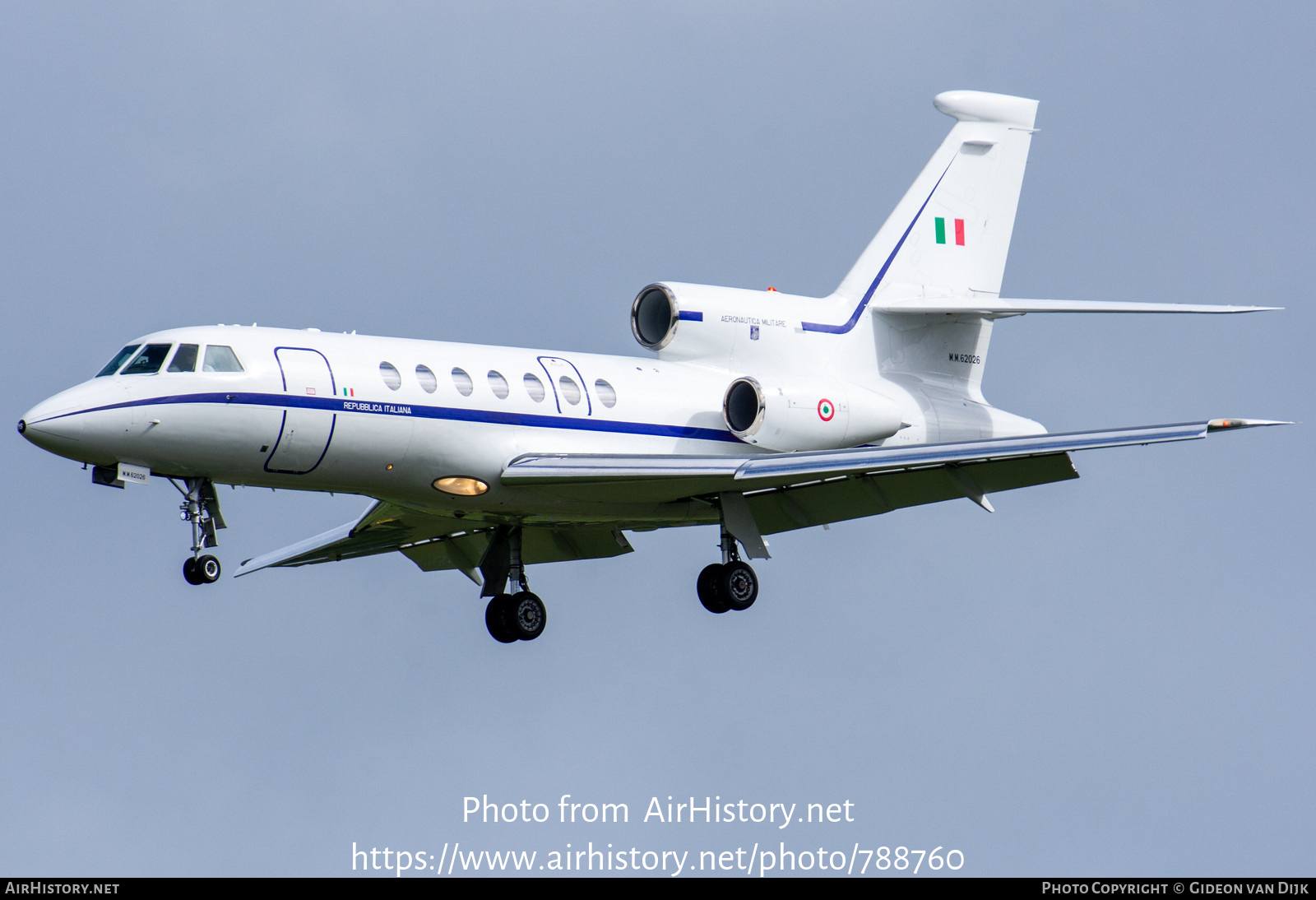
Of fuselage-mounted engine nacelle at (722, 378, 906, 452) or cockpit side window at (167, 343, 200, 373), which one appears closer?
cockpit side window at (167, 343, 200, 373)

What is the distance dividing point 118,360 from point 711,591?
8152mm

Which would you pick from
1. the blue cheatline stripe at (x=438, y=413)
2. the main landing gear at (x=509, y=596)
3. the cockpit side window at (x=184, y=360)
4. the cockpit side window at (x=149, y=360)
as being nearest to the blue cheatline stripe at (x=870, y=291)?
the blue cheatline stripe at (x=438, y=413)

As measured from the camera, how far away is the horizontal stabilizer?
2334 centimetres

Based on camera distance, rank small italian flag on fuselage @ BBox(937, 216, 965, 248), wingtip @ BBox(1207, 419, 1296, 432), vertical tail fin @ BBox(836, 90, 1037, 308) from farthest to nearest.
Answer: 1. small italian flag on fuselage @ BBox(937, 216, 965, 248)
2. vertical tail fin @ BBox(836, 90, 1037, 308)
3. wingtip @ BBox(1207, 419, 1296, 432)

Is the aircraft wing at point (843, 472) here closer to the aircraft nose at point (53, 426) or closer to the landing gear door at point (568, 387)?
the landing gear door at point (568, 387)

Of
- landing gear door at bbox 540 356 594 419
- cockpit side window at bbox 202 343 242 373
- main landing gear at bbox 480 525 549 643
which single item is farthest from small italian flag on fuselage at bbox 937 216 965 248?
cockpit side window at bbox 202 343 242 373

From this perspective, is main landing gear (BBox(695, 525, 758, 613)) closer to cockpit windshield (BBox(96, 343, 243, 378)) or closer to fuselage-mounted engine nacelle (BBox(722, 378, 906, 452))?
fuselage-mounted engine nacelle (BBox(722, 378, 906, 452))

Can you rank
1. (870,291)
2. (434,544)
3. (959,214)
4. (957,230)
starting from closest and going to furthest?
1. (870,291)
2. (434,544)
3. (957,230)
4. (959,214)

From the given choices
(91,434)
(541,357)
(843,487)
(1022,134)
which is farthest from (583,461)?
(1022,134)

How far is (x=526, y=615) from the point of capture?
25406mm

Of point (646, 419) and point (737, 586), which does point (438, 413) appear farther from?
point (737, 586)

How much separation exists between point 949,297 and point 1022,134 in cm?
344

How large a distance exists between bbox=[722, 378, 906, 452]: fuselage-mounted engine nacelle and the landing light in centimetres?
387

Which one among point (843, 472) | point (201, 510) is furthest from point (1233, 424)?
point (201, 510)
